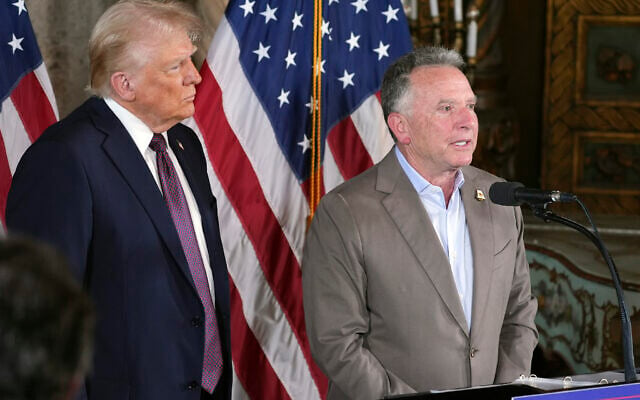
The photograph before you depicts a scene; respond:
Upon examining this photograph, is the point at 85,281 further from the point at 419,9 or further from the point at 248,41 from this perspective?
the point at 419,9

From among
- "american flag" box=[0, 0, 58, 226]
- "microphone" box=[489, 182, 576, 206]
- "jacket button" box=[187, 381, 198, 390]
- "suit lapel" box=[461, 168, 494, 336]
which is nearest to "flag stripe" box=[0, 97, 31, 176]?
"american flag" box=[0, 0, 58, 226]

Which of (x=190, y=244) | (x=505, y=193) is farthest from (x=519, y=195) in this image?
(x=190, y=244)

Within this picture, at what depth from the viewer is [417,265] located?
8.05ft

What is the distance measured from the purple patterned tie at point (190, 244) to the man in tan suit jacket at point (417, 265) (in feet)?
0.86

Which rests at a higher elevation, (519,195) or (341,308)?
(519,195)

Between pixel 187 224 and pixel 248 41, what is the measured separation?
2.75 ft

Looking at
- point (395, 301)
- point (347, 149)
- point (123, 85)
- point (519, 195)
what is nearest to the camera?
point (519, 195)

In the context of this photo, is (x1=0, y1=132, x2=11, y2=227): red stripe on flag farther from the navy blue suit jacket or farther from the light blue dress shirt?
the light blue dress shirt

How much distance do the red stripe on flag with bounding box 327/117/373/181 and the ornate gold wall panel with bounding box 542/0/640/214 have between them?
380cm

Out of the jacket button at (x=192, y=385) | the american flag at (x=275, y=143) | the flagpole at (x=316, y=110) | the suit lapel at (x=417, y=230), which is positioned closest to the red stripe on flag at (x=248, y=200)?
the american flag at (x=275, y=143)

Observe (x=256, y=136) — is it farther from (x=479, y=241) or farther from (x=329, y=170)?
(x=479, y=241)

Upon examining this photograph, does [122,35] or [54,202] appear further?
[122,35]

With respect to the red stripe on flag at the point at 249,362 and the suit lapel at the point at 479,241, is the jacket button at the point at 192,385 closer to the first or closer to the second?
the red stripe on flag at the point at 249,362

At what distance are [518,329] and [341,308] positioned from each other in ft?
1.79
